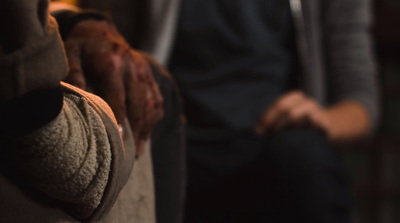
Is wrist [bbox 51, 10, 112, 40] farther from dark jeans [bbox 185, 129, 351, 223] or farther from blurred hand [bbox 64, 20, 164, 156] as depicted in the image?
dark jeans [bbox 185, 129, 351, 223]

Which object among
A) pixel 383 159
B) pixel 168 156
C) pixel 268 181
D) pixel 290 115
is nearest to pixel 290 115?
pixel 290 115

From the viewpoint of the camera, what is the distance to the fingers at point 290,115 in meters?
0.83

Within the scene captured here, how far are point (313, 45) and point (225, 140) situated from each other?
25 cm

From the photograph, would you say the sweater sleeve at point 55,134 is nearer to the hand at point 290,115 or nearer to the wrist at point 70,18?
the wrist at point 70,18

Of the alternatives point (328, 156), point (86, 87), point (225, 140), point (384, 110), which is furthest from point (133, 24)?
point (384, 110)

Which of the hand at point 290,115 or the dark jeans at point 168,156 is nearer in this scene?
the dark jeans at point 168,156

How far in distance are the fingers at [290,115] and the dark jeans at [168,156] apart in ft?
1.38

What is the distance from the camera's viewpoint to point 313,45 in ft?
2.95

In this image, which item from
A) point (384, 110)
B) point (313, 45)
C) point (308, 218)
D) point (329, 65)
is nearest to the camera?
point (308, 218)

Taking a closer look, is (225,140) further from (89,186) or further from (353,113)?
(89,186)

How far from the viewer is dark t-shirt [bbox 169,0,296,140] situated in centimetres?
82

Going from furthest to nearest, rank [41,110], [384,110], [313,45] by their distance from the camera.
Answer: [384,110] < [313,45] < [41,110]

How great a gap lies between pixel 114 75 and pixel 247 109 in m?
0.55

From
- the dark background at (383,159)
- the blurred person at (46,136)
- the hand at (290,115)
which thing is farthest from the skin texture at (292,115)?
the dark background at (383,159)
